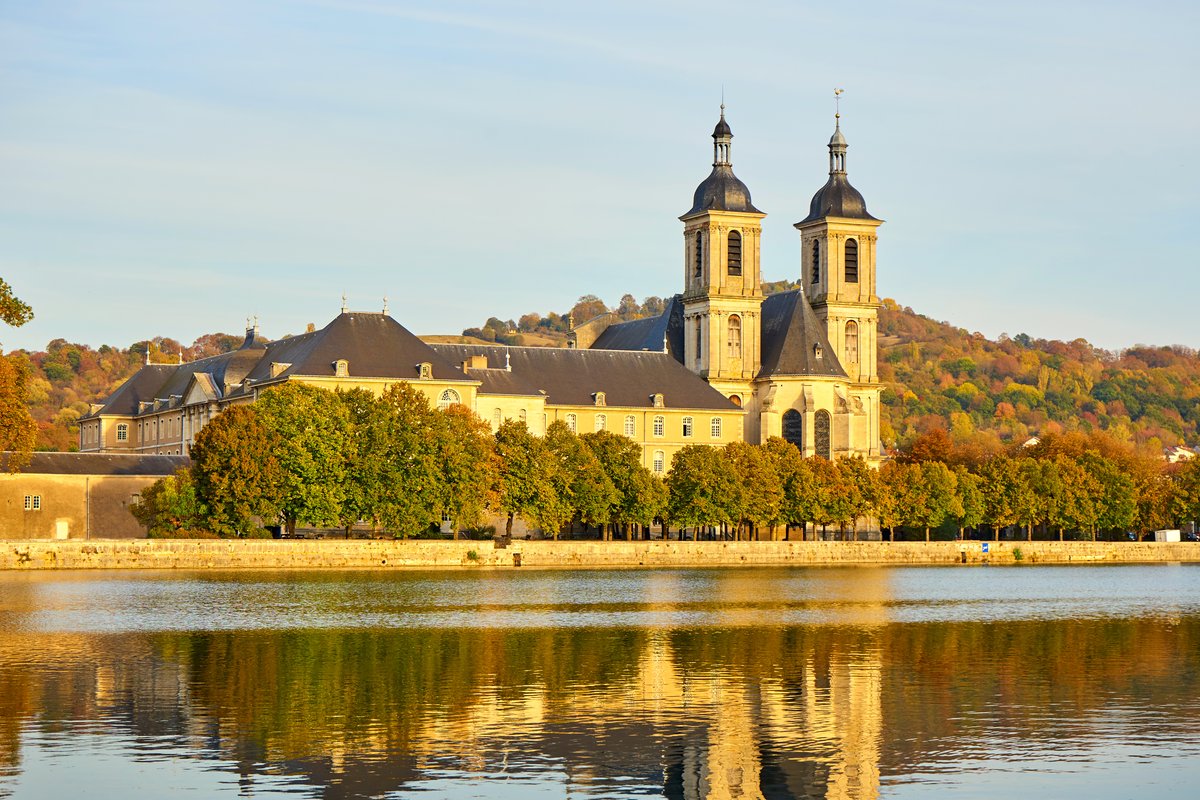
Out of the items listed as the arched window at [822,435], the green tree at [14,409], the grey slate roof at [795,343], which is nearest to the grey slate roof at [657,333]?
the grey slate roof at [795,343]

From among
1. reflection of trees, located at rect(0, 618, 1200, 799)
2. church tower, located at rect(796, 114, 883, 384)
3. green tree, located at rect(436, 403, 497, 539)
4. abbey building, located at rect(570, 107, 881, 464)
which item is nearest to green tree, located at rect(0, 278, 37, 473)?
green tree, located at rect(436, 403, 497, 539)

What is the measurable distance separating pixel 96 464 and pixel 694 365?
39197 millimetres

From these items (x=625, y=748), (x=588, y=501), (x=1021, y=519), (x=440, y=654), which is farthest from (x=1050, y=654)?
(x=1021, y=519)

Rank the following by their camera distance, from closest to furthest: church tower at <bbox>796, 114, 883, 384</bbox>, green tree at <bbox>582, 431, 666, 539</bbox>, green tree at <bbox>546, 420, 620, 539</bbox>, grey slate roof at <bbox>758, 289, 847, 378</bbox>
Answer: green tree at <bbox>546, 420, 620, 539</bbox>, green tree at <bbox>582, 431, 666, 539</bbox>, grey slate roof at <bbox>758, 289, 847, 378</bbox>, church tower at <bbox>796, 114, 883, 384</bbox>

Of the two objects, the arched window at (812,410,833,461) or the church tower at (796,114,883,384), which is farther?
the church tower at (796,114,883,384)

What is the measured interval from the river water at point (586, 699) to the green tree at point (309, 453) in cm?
2312

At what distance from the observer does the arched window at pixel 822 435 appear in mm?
109375

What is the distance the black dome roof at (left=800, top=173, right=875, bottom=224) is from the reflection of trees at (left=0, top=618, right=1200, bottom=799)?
258 feet

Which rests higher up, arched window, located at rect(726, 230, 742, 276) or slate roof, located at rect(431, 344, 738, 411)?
arched window, located at rect(726, 230, 742, 276)

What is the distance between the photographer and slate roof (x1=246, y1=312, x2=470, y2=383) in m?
92.8

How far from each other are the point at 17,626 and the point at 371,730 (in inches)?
681

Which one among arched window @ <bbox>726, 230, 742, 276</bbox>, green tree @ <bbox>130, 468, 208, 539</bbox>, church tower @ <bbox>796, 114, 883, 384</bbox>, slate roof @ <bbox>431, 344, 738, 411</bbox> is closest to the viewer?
green tree @ <bbox>130, 468, 208, 539</bbox>

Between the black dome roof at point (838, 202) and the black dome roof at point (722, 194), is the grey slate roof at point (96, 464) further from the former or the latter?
the black dome roof at point (838, 202)

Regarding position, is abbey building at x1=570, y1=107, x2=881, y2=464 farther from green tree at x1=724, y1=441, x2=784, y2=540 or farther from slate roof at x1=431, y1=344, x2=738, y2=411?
green tree at x1=724, y1=441, x2=784, y2=540
